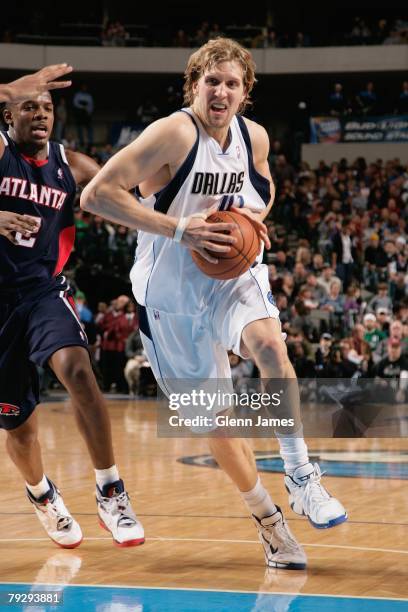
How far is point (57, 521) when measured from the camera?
5.74 metres

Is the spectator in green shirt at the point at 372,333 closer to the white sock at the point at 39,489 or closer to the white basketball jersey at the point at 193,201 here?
the white sock at the point at 39,489

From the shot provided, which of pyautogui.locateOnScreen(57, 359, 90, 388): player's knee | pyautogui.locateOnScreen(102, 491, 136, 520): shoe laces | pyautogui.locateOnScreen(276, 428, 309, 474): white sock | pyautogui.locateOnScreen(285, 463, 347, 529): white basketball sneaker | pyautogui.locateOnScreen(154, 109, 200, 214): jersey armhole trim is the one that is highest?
pyautogui.locateOnScreen(154, 109, 200, 214): jersey armhole trim

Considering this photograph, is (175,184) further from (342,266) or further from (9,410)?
(342,266)

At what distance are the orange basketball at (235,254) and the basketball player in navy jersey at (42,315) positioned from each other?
0.83 metres

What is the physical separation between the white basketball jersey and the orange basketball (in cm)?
18

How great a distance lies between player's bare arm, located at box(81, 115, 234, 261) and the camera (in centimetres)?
479

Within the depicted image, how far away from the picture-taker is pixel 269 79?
2664 centimetres

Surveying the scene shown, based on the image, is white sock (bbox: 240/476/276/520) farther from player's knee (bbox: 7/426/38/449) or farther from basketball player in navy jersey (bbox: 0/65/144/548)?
player's knee (bbox: 7/426/38/449)

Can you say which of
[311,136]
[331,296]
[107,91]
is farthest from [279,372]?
[107,91]

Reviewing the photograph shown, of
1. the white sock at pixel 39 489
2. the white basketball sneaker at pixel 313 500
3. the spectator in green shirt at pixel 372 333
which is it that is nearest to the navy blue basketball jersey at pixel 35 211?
the white sock at pixel 39 489

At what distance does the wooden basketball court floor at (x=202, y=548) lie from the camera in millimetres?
4609

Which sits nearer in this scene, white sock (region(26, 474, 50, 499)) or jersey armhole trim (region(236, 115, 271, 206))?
jersey armhole trim (region(236, 115, 271, 206))

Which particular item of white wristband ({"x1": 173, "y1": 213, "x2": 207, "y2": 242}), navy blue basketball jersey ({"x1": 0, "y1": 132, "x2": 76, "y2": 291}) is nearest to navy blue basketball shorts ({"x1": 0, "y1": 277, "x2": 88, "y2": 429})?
navy blue basketball jersey ({"x1": 0, "y1": 132, "x2": 76, "y2": 291})

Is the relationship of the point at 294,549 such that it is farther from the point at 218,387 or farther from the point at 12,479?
the point at 12,479
